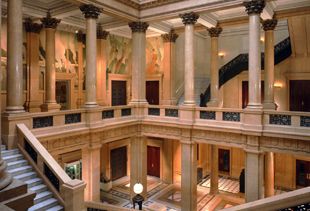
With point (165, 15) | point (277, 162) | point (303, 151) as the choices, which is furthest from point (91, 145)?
point (277, 162)

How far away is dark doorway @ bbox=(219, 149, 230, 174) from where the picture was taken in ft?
57.5

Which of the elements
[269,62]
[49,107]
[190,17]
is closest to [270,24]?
[269,62]

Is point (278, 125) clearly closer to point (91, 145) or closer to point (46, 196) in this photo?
point (91, 145)

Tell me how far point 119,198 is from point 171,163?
4177 mm

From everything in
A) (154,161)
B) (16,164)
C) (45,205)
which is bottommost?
(154,161)

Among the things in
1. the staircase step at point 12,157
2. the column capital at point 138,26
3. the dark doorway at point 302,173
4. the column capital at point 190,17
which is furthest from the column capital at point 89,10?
the dark doorway at point 302,173

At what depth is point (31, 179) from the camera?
20.4 ft

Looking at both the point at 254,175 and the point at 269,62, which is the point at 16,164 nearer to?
the point at 254,175

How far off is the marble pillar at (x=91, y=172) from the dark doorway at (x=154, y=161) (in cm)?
721

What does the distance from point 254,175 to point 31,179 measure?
7.48 m

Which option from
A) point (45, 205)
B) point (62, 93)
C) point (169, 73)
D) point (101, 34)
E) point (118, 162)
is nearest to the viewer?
point (45, 205)

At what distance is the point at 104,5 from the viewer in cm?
1052

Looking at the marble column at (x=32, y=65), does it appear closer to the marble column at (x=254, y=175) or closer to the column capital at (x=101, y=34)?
the column capital at (x=101, y=34)

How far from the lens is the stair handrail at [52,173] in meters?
5.60
